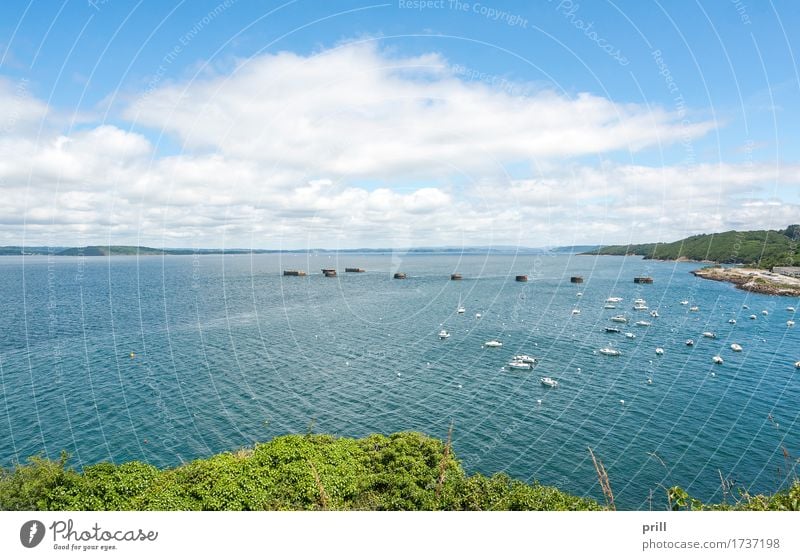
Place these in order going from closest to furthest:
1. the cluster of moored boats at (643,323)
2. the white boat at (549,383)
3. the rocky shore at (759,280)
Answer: the white boat at (549,383) < the cluster of moored boats at (643,323) < the rocky shore at (759,280)

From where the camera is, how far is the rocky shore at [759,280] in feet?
291

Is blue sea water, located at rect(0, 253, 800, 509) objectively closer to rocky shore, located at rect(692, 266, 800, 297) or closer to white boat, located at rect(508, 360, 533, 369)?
white boat, located at rect(508, 360, 533, 369)

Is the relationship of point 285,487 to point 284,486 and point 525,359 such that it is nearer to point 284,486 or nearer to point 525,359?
point 284,486

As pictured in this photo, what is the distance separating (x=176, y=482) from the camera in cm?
1446

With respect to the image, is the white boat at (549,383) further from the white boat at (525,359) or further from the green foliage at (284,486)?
the green foliage at (284,486)

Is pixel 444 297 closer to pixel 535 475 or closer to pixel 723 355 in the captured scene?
pixel 723 355

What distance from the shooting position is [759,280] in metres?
99.4

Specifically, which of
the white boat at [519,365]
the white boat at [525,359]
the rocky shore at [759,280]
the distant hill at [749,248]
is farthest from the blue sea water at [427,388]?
the distant hill at [749,248]

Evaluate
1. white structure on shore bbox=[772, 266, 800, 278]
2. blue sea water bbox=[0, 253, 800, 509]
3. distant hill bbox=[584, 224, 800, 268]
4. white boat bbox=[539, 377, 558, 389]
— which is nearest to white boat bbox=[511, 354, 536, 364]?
blue sea water bbox=[0, 253, 800, 509]

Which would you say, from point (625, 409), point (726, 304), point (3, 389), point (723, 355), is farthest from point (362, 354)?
A: point (726, 304)

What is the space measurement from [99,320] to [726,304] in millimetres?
107508

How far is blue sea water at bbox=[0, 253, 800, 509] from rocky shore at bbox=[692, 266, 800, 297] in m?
20.5

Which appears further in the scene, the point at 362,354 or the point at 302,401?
the point at 362,354

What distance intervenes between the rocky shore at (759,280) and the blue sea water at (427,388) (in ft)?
67.2
